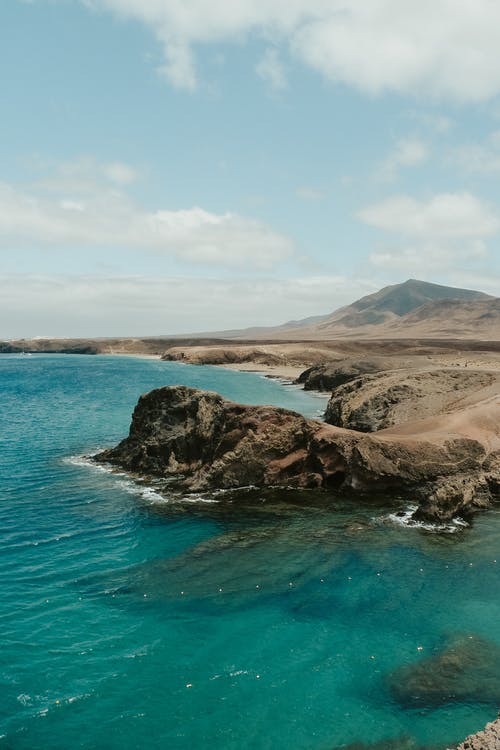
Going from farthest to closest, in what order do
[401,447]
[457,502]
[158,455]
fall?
[158,455] → [401,447] → [457,502]

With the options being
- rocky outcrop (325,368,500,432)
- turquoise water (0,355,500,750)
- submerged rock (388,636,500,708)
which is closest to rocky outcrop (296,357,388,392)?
rocky outcrop (325,368,500,432)

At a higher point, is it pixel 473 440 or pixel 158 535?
pixel 473 440

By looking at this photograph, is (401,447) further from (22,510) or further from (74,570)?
(22,510)

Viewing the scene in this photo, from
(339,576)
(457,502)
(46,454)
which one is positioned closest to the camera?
(339,576)

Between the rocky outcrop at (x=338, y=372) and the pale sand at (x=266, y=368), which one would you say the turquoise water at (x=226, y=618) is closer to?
the rocky outcrop at (x=338, y=372)

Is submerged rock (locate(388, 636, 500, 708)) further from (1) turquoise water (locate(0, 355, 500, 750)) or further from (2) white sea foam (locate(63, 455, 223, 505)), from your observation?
(2) white sea foam (locate(63, 455, 223, 505))

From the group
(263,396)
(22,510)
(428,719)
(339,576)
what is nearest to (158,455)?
(22,510)

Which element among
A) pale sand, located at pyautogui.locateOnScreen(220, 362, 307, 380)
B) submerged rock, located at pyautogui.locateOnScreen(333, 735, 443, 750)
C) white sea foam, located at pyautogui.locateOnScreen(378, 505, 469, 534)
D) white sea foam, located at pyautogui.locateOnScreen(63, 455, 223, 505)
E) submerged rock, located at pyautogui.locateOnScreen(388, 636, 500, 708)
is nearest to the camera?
submerged rock, located at pyautogui.locateOnScreen(333, 735, 443, 750)
